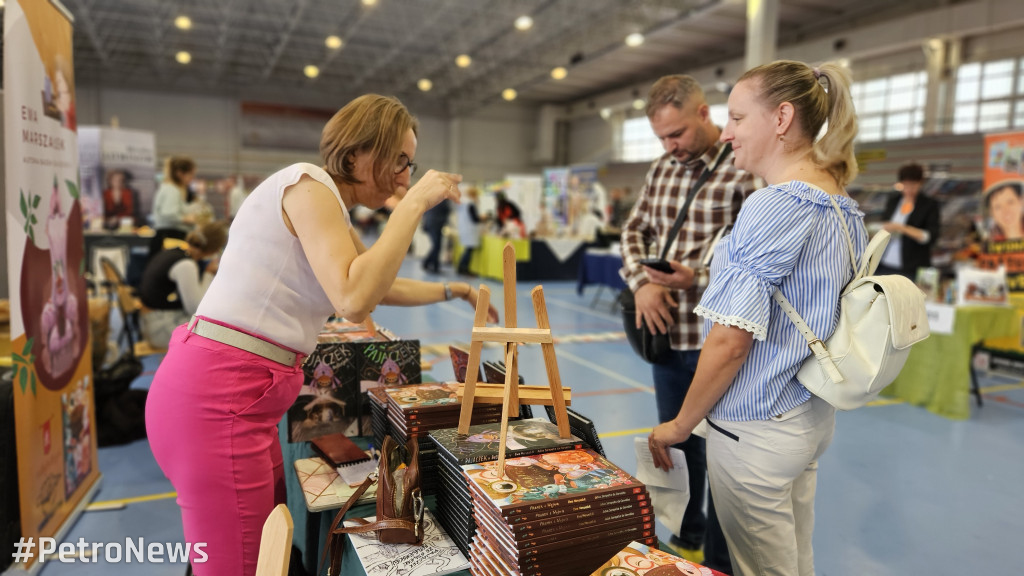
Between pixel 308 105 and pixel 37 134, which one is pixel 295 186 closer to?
pixel 37 134

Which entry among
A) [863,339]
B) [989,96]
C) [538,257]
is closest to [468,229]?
[538,257]

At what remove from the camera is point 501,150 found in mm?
25484

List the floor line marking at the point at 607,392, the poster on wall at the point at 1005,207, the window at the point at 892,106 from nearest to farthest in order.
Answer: the floor line marking at the point at 607,392
the poster on wall at the point at 1005,207
the window at the point at 892,106

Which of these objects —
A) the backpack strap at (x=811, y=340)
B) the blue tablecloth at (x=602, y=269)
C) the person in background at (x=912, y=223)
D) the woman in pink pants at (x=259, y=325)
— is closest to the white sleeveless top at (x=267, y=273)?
→ the woman in pink pants at (x=259, y=325)

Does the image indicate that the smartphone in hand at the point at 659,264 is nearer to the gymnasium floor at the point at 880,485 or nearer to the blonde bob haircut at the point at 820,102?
the blonde bob haircut at the point at 820,102

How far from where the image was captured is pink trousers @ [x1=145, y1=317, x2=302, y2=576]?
1188 millimetres

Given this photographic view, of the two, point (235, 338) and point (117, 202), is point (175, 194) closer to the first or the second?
point (117, 202)

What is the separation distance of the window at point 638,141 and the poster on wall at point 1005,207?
1551cm

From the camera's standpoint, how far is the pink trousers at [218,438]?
Result: 1.19 metres

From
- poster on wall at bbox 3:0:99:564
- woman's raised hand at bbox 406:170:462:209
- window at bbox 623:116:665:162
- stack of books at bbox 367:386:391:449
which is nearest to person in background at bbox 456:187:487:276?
poster on wall at bbox 3:0:99:564

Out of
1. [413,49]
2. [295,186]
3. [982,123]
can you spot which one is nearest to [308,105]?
[413,49]

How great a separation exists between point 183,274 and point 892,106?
15.0 m

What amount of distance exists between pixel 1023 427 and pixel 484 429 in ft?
14.4

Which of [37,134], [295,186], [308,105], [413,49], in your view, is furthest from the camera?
[308,105]
